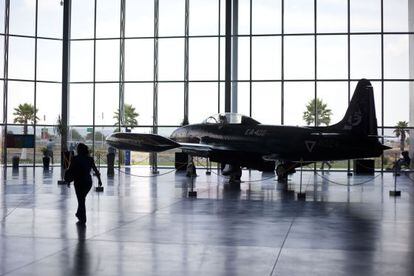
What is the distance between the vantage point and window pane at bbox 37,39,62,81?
1342 inches

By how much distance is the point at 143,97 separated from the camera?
3319 cm

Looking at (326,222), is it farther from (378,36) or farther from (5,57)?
(5,57)

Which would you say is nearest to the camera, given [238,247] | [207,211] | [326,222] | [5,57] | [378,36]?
[238,247]

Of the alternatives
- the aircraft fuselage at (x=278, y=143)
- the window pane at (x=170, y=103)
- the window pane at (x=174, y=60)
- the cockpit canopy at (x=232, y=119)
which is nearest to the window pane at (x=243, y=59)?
the window pane at (x=174, y=60)

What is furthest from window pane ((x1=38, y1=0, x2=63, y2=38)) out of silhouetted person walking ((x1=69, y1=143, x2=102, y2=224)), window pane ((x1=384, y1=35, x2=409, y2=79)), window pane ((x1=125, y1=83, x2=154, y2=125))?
silhouetted person walking ((x1=69, y1=143, x2=102, y2=224))

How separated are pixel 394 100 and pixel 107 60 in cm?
1771

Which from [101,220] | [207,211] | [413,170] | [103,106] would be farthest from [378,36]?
[101,220]

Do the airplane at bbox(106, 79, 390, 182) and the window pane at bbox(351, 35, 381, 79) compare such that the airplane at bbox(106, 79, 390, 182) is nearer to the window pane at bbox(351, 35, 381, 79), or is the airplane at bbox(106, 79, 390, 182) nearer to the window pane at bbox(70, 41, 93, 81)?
the window pane at bbox(351, 35, 381, 79)

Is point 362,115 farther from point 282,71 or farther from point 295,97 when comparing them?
point 282,71

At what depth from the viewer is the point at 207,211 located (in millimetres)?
12781

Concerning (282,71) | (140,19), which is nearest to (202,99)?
(282,71)

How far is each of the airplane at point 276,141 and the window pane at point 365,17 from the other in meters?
12.2

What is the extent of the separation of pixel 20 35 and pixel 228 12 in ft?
44.3

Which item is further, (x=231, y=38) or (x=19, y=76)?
(x=19, y=76)
